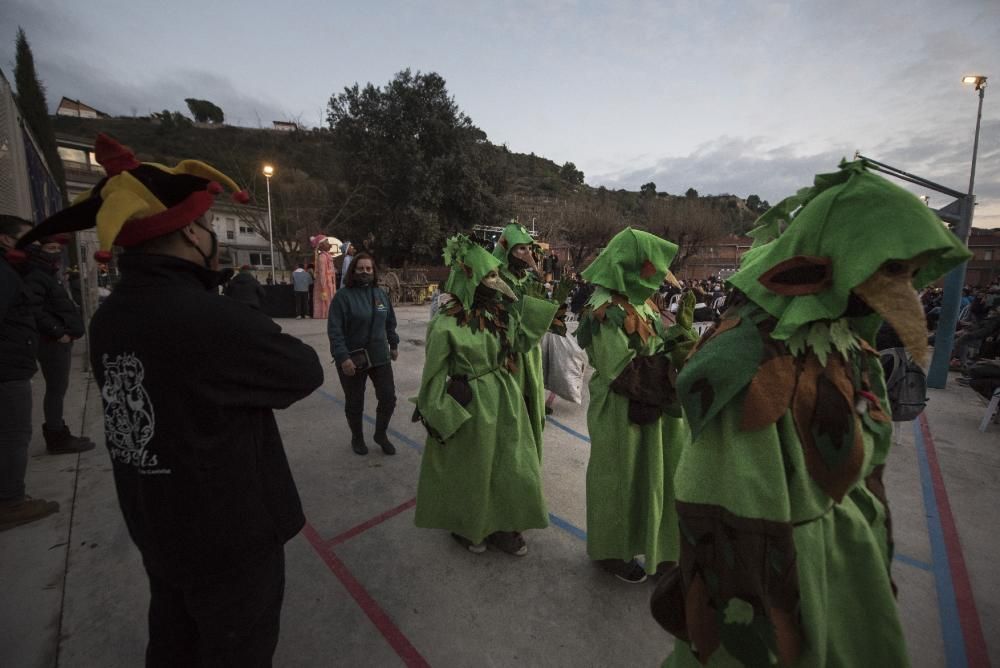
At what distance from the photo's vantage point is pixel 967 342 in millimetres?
8359

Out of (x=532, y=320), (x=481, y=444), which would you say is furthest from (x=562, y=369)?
(x=481, y=444)

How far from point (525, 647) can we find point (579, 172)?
295 ft

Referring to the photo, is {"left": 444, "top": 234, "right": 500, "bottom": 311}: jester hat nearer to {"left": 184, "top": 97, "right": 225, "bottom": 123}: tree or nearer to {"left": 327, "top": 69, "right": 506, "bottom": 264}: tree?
{"left": 327, "top": 69, "right": 506, "bottom": 264}: tree

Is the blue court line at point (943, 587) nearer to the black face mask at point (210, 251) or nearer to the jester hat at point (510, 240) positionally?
the jester hat at point (510, 240)

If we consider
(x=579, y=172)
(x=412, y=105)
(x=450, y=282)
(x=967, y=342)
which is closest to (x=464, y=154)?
(x=412, y=105)

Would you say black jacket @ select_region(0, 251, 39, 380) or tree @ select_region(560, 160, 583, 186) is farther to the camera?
tree @ select_region(560, 160, 583, 186)

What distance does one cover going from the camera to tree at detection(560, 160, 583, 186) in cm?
7991

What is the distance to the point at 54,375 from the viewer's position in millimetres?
4066

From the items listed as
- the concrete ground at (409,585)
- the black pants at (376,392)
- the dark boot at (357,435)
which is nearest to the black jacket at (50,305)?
the concrete ground at (409,585)

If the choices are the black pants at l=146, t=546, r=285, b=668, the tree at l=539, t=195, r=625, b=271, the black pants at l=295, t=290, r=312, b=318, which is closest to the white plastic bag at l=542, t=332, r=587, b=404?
the black pants at l=146, t=546, r=285, b=668

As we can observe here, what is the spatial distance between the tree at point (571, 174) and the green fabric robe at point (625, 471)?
81026 millimetres

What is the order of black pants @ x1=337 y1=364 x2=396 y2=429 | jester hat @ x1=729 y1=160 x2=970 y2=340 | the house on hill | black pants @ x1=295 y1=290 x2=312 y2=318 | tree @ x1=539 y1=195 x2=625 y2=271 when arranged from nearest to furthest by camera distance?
jester hat @ x1=729 y1=160 x2=970 y2=340, black pants @ x1=337 y1=364 x2=396 y2=429, black pants @ x1=295 y1=290 x2=312 y2=318, tree @ x1=539 y1=195 x2=625 y2=271, the house on hill

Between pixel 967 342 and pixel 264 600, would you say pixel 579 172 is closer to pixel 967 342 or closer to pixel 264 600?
pixel 967 342

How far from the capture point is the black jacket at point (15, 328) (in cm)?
285
